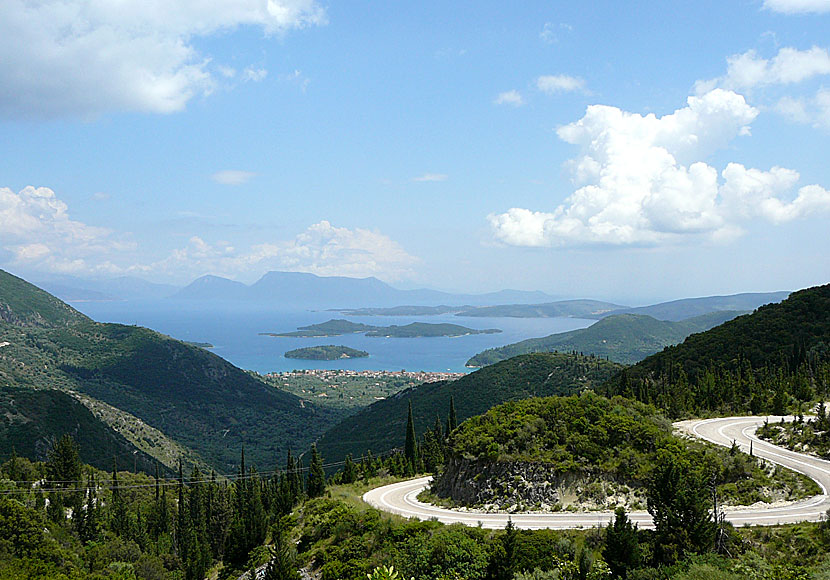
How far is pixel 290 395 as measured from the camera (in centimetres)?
19688

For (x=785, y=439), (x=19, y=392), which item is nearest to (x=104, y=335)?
(x=19, y=392)

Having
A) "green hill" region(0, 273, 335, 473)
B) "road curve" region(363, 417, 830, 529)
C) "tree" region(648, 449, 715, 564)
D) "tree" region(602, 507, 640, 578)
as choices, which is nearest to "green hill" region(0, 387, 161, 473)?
"green hill" region(0, 273, 335, 473)

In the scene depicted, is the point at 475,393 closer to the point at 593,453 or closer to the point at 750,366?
the point at 750,366

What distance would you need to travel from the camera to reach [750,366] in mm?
55688

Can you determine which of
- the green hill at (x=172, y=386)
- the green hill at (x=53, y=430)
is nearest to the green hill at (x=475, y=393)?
the green hill at (x=172, y=386)

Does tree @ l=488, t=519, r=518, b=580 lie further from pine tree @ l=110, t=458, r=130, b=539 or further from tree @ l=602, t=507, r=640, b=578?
pine tree @ l=110, t=458, r=130, b=539

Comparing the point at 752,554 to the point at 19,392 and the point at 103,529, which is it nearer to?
the point at 103,529

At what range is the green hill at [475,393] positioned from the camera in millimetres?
105125

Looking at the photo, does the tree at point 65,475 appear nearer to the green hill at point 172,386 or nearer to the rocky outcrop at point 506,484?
the rocky outcrop at point 506,484

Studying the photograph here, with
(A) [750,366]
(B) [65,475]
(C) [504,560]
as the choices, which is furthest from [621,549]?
(B) [65,475]

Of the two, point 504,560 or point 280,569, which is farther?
point 280,569

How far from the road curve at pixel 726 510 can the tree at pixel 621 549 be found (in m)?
2.87

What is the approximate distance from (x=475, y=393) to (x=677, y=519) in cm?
9839

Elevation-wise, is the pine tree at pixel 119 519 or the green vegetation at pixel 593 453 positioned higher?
the green vegetation at pixel 593 453
